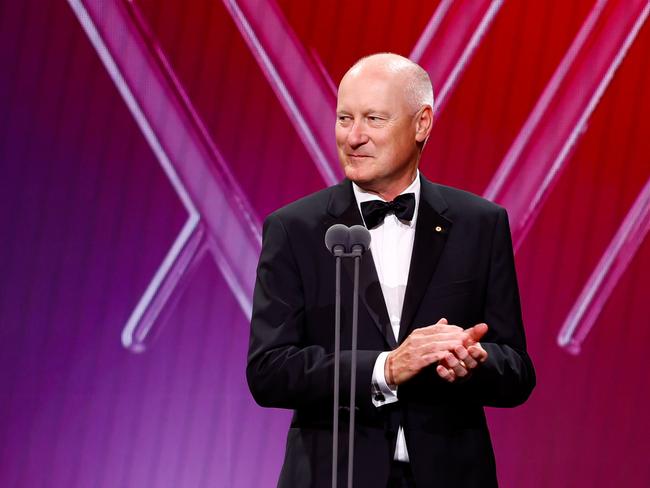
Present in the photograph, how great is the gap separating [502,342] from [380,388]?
335mm

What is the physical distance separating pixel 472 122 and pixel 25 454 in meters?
1.92

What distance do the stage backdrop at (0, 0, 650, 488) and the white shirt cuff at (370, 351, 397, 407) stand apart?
1.48 metres

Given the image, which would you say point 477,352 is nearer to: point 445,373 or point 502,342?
point 445,373

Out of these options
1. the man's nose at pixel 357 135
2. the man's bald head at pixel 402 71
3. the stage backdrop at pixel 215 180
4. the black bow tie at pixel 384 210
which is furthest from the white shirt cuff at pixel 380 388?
the stage backdrop at pixel 215 180

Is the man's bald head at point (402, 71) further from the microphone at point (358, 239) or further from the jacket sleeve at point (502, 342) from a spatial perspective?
the microphone at point (358, 239)

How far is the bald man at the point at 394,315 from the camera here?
1.82 m

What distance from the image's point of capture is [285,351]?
1873 millimetres

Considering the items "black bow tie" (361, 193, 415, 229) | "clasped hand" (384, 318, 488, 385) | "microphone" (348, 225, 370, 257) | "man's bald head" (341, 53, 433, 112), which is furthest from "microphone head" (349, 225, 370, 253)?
"man's bald head" (341, 53, 433, 112)

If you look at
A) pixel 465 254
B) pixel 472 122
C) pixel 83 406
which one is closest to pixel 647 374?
pixel 472 122

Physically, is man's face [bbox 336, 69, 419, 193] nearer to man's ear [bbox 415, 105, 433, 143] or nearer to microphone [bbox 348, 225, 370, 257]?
man's ear [bbox 415, 105, 433, 143]

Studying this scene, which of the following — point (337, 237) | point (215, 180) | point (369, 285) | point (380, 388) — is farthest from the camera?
point (215, 180)

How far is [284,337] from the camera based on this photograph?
190 cm

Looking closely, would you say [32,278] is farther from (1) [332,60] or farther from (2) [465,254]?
(2) [465,254]

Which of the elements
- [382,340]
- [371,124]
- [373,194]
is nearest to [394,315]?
[382,340]
